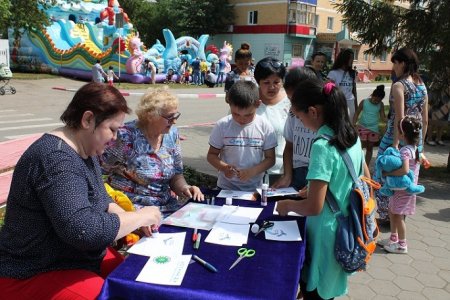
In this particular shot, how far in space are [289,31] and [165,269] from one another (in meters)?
37.0

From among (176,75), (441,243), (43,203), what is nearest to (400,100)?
(441,243)

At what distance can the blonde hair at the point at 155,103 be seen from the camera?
2.95 metres

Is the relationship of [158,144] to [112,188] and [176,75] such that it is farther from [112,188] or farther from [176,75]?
[176,75]

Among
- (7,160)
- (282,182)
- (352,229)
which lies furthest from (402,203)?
(7,160)

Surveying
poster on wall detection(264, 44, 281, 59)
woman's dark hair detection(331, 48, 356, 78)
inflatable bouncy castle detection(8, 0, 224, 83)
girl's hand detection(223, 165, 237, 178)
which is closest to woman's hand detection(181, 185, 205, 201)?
girl's hand detection(223, 165, 237, 178)

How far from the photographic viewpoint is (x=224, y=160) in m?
3.28

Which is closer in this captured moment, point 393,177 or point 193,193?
point 193,193

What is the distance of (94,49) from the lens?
22.7 m

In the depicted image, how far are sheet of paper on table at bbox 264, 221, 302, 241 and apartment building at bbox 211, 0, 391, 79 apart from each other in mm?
34439

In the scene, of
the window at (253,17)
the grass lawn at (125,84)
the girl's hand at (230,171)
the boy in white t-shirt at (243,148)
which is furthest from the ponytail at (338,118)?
the window at (253,17)

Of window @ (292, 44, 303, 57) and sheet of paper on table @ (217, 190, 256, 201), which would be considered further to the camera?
window @ (292, 44, 303, 57)

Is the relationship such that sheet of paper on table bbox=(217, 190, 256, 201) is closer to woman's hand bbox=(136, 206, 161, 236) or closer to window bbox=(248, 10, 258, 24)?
woman's hand bbox=(136, 206, 161, 236)

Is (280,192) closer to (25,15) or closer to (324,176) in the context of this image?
(324,176)

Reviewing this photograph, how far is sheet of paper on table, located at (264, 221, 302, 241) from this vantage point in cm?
224
